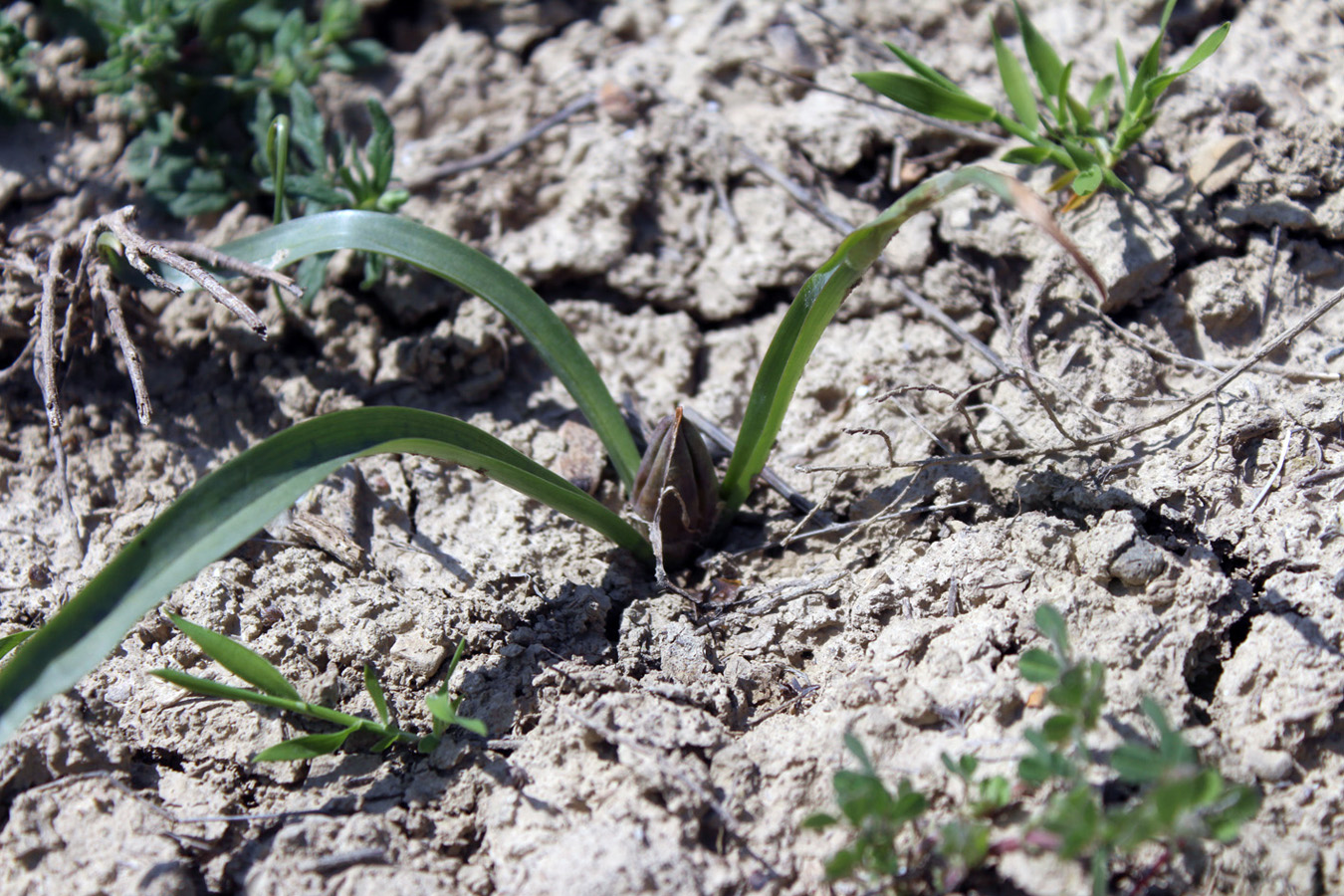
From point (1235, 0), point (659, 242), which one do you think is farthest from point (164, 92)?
point (1235, 0)

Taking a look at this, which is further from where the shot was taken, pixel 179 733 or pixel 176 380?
pixel 176 380

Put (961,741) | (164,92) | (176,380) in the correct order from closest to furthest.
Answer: (961,741) < (176,380) < (164,92)

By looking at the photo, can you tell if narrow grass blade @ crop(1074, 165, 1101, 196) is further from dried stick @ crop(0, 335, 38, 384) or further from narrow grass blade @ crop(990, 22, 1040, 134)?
dried stick @ crop(0, 335, 38, 384)

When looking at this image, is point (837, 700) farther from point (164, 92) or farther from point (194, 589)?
point (164, 92)

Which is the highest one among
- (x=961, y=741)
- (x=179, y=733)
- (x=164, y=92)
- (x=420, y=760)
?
(x=164, y=92)

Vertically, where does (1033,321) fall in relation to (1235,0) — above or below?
below

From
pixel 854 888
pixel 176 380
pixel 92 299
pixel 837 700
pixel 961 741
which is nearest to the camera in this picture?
pixel 854 888

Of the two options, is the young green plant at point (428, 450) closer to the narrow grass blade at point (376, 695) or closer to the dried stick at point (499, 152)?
the narrow grass blade at point (376, 695)
